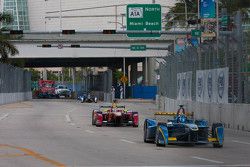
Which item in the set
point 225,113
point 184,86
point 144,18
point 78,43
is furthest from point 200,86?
point 78,43

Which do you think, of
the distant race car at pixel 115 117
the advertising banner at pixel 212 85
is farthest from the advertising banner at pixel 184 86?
the distant race car at pixel 115 117

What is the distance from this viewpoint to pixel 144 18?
4719cm

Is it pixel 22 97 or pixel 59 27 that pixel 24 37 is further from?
pixel 59 27

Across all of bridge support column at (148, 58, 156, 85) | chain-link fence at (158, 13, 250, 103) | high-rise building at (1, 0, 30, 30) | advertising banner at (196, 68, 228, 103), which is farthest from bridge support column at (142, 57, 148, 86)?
advertising banner at (196, 68, 228, 103)

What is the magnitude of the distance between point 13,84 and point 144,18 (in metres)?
36.1

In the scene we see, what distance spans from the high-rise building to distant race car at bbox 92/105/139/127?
92789mm

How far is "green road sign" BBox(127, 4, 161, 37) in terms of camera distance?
46938 mm

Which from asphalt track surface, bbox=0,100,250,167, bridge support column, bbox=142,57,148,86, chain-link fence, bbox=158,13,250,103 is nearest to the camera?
asphalt track surface, bbox=0,100,250,167

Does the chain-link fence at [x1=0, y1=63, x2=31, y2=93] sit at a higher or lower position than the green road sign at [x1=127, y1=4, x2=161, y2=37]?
lower

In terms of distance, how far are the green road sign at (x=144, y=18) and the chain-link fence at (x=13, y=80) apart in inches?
979

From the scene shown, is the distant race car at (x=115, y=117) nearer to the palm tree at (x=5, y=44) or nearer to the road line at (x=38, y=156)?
the road line at (x=38, y=156)

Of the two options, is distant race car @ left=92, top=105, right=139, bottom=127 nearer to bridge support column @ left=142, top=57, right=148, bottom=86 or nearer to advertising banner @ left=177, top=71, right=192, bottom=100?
advertising banner @ left=177, top=71, right=192, bottom=100

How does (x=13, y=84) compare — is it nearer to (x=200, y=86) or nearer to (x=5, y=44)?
(x=5, y=44)

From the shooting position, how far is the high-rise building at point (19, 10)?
12350 centimetres
